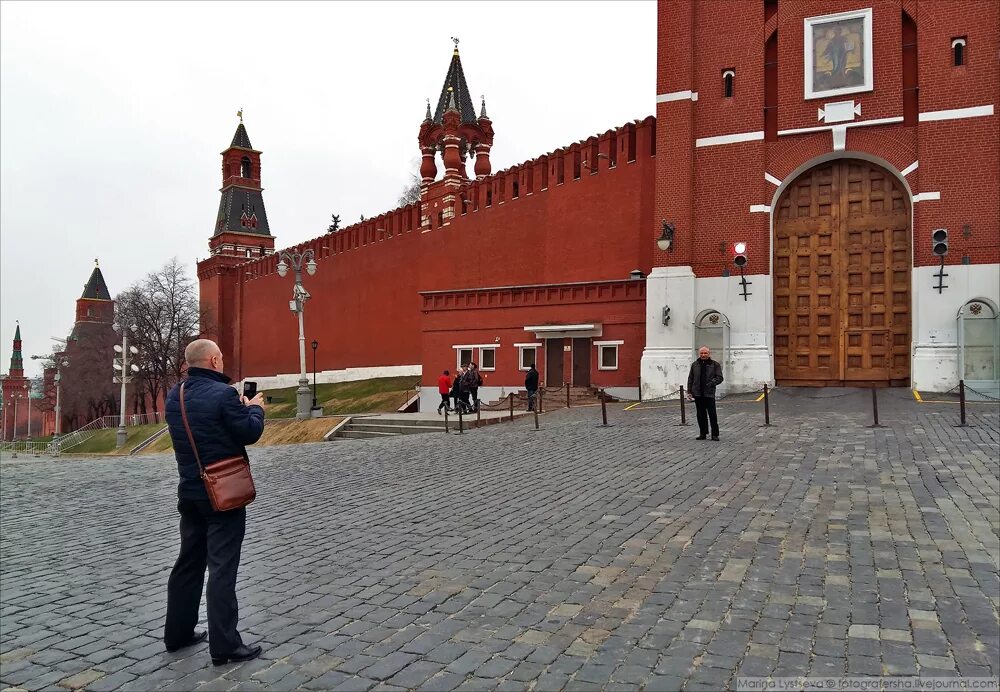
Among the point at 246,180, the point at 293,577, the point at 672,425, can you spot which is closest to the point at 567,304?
the point at 672,425

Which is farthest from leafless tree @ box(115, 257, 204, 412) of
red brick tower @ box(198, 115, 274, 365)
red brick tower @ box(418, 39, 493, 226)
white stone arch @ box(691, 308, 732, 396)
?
white stone arch @ box(691, 308, 732, 396)

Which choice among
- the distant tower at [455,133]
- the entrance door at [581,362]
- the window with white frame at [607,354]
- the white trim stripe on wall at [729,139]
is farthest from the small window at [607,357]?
the distant tower at [455,133]

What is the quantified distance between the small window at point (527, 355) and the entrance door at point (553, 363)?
43cm

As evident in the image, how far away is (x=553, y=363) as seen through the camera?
24.1m

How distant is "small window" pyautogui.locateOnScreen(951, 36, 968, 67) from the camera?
17.7 m

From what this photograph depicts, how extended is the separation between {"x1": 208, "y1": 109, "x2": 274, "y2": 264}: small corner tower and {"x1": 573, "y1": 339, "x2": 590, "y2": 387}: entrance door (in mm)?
34036

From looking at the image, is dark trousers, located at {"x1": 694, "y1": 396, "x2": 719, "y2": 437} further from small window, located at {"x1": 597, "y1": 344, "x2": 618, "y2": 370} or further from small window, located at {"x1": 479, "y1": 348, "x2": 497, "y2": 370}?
small window, located at {"x1": 479, "y1": 348, "x2": 497, "y2": 370}

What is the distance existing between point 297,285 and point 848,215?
53.6 ft

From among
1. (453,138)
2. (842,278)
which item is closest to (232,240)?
(453,138)

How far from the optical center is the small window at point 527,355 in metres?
24.5

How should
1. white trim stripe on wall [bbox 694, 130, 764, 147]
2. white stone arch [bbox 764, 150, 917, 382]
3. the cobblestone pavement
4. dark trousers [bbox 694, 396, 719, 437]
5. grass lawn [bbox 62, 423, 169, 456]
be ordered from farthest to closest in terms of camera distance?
grass lawn [bbox 62, 423, 169, 456], white trim stripe on wall [bbox 694, 130, 764, 147], white stone arch [bbox 764, 150, 917, 382], dark trousers [bbox 694, 396, 719, 437], the cobblestone pavement

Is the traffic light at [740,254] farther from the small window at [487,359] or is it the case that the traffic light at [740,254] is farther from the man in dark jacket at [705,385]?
the small window at [487,359]

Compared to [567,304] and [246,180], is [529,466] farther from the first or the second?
[246,180]

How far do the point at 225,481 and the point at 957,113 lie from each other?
19349mm
